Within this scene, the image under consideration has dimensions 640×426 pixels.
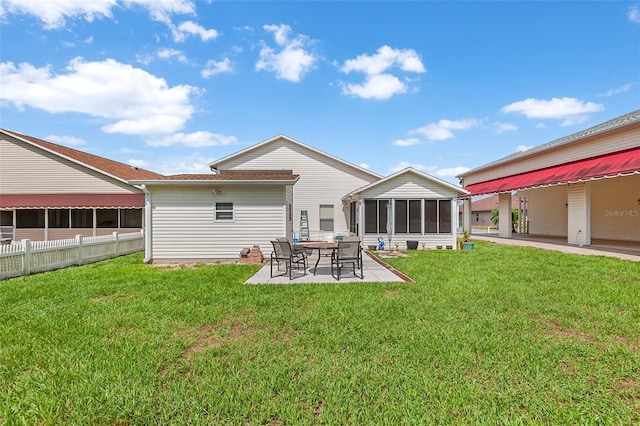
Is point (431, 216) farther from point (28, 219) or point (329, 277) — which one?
point (28, 219)

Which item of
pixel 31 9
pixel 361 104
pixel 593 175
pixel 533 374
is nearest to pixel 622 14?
pixel 593 175

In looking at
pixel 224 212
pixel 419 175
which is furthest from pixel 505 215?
pixel 224 212

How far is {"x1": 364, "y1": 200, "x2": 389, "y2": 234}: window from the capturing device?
1547 centimetres

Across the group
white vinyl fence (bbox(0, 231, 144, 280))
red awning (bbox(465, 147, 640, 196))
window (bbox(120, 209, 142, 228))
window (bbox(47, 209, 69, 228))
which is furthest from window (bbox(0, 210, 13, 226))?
red awning (bbox(465, 147, 640, 196))

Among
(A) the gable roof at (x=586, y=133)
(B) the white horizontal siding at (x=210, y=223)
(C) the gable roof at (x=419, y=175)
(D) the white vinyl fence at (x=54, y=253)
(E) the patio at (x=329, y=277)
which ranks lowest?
(E) the patio at (x=329, y=277)

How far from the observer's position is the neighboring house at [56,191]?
60.3ft

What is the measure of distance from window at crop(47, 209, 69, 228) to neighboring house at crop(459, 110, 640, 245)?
27.5 meters

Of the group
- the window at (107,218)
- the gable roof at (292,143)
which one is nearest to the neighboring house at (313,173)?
the gable roof at (292,143)

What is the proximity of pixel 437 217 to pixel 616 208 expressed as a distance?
11.8 meters

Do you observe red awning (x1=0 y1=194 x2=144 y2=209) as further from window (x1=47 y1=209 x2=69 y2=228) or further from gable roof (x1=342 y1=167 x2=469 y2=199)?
gable roof (x1=342 y1=167 x2=469 y2=199)

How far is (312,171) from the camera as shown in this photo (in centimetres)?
1967

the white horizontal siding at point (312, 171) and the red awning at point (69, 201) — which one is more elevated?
the white horizontal siding at point (312, 171)

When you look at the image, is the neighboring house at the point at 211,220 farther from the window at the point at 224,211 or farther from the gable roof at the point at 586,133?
the gable roof at the point at 586,133

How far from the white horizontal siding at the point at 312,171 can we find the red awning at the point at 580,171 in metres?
9.47
